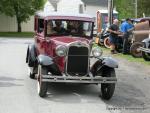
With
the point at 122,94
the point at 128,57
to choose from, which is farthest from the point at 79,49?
the point at 128,57

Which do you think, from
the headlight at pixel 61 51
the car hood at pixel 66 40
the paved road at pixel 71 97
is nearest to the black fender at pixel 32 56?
the paved road at pixel 71 97

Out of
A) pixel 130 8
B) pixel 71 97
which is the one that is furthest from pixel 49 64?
pixel 130 8

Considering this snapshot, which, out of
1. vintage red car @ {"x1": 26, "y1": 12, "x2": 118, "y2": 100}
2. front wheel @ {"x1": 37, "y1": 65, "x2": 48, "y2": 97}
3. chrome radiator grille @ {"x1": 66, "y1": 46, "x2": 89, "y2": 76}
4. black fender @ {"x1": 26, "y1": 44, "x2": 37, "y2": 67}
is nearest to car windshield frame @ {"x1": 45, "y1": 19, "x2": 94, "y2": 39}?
vintage red car @ {"x1": 26, "y1": 12, "x2": 118, "y2": 100}

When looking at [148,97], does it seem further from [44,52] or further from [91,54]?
[44,52]

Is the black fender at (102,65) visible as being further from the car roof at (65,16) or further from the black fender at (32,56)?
the black fender at (32,56)

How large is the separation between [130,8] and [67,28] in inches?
2400

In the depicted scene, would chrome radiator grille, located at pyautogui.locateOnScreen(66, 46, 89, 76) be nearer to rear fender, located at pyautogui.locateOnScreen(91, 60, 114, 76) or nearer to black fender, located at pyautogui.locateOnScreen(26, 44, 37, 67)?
rear fender, located at pyautogui.locateOnScreen(91, 60, 114, 76)

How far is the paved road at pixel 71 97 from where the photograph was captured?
10.4 m

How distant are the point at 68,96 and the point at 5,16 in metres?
46.5

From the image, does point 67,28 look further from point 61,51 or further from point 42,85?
point 42,85

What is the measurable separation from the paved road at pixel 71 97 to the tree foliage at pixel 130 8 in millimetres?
53115

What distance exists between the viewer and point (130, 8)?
241 feet

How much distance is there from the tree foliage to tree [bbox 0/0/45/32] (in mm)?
18985

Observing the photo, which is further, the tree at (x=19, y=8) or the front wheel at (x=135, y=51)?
the tree at (x=19, y=8)
